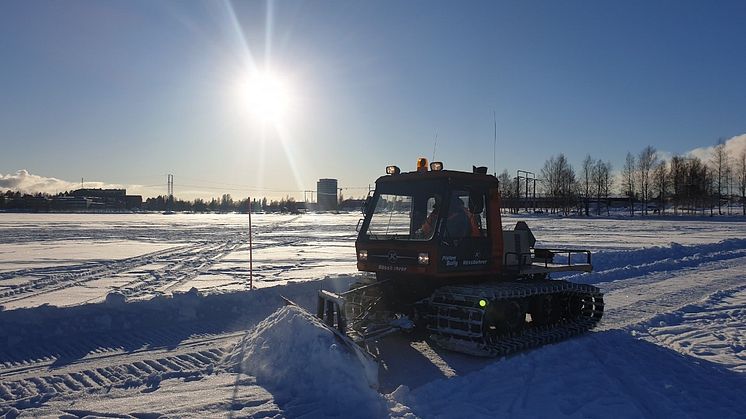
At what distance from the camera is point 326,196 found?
10288 centimetres

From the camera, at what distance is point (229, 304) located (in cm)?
973

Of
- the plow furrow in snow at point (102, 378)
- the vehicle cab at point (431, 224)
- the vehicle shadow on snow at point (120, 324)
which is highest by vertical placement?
the vehicle cab at point (431, 224)

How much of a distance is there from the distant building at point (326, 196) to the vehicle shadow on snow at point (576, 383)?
86186 mm

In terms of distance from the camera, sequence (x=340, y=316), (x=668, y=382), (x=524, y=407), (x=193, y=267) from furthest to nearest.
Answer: (x=193, y=267), (x=340, y=316), (x=668, y=382), (x=524, y=407)

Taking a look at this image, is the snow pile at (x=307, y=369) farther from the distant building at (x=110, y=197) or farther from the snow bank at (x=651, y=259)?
the distant building at (x=110, y=197)

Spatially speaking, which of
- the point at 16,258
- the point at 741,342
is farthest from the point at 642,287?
the point at 16,258

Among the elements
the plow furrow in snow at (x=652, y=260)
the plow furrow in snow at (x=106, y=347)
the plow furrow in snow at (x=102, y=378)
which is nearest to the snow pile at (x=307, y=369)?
the plow furrow in snow at (x=102, y=378)

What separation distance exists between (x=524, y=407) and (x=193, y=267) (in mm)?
12349

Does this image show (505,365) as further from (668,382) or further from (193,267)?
(193,267)

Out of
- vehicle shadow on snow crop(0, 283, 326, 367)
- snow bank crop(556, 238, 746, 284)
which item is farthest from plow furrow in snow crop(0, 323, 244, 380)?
snow bank crop(556, 238, 746, 284)

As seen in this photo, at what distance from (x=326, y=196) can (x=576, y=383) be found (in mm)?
97720

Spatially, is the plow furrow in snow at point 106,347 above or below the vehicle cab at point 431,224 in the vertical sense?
below

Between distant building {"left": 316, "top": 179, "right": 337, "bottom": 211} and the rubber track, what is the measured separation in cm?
8525

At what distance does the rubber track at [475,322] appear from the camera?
692 centimetres
